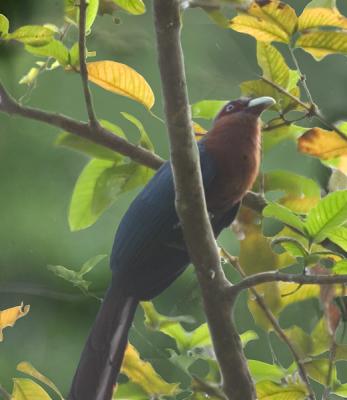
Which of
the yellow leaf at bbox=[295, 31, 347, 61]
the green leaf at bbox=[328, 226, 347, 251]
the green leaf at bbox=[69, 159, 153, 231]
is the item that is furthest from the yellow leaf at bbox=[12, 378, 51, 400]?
the yellow leaf at bbox=[295, 31, 347, 61]

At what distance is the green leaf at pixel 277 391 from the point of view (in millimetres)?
997

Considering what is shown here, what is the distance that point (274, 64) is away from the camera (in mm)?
1059

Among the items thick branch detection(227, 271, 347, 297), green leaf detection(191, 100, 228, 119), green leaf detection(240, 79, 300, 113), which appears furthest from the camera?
green leaf detection(191, 100, 228, 119)

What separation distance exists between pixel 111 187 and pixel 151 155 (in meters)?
0.07

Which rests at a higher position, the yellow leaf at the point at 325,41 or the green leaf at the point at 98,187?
the yellow leaf at the point at 325,41

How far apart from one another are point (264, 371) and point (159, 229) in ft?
0.77

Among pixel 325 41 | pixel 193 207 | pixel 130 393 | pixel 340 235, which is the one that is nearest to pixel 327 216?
pixel 340 235

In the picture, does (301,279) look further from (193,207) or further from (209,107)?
(209,107)

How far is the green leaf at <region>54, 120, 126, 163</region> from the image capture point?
1060 millimetres

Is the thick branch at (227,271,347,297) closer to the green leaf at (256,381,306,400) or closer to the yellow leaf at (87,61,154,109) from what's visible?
the green leaf at (256,381,306,400)

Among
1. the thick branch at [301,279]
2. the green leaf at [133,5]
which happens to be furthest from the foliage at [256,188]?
the thick branch at [301,279]

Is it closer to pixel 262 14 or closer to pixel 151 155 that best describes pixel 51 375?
pixel 151 155

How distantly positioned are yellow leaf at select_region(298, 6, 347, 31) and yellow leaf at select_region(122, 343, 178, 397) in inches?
18.4

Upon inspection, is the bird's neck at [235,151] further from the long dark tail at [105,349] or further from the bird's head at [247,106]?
the long dark tail at [105,349]
